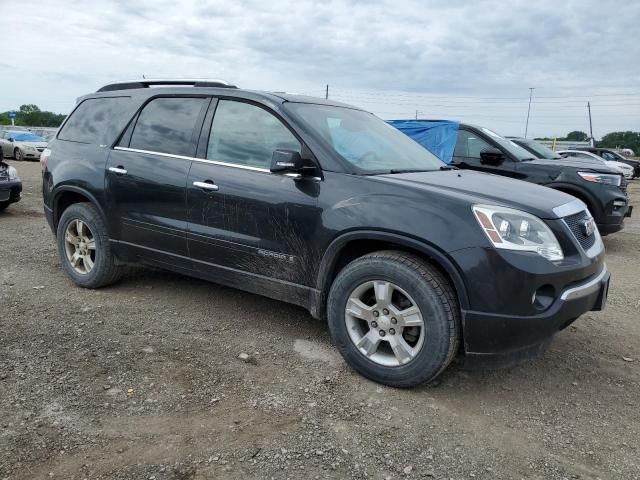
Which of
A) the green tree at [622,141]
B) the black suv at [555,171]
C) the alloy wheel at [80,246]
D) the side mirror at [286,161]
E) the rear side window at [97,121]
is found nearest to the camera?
the side mirror at [286,161]

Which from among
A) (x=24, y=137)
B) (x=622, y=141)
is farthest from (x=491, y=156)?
(x=622, y=141)

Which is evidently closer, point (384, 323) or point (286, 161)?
→ point (384, 323)

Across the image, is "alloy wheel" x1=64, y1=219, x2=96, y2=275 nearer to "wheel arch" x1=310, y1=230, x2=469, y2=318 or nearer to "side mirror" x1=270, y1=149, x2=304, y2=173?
"side mirror" x1=270, y1=149, x2=304, y2=173

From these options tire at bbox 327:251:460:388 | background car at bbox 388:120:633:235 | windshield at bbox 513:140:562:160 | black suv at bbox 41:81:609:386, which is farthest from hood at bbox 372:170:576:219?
windshield at bbox 513:140:562:160

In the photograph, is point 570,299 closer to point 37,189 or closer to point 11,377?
point 11,377

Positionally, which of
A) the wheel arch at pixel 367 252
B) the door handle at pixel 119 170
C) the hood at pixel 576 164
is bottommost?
the wheel arch at pixel 367 252

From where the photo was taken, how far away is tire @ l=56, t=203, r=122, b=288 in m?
4.61

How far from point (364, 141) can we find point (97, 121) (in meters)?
2.45

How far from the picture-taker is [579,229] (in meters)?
3.25

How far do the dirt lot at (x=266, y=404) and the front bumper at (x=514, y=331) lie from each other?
1.11 ft

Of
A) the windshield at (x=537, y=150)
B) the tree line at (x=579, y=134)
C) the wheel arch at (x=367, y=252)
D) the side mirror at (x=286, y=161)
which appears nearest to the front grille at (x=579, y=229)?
the wheel arch at (x=367, y=252)

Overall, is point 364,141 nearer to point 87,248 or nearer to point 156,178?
point 156,178

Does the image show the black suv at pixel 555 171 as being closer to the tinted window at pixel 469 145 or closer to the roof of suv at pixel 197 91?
the tinted window at pixel 469 145

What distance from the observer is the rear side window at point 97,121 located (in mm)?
4566
